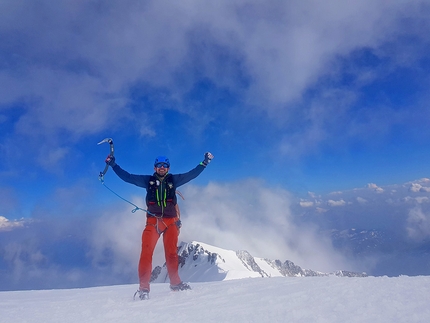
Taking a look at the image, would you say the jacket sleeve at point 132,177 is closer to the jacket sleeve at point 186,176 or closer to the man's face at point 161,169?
the man's face at point 161,169

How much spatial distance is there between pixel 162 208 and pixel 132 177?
53.5 inches

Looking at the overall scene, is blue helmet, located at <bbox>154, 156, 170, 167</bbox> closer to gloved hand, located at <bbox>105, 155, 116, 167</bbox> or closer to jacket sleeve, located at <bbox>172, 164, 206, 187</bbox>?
jacket sleeve, located at <bbox>172, 164, 206, 187</bbox>

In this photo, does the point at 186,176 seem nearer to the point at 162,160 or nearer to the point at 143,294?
the point at 162,160

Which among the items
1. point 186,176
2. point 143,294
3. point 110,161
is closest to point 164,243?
point 143,294

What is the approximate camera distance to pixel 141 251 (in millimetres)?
7539

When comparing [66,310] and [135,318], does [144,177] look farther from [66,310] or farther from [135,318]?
[135,318]

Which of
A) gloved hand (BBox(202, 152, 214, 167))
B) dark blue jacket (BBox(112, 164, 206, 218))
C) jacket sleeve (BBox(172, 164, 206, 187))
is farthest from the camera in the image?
gloved hand (BBox(202, 152, 214, 167))

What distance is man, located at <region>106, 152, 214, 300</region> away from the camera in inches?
298

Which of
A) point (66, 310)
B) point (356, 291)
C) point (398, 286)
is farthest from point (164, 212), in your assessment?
point (398, 286)

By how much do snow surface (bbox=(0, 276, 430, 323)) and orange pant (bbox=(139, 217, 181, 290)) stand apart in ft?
3.90

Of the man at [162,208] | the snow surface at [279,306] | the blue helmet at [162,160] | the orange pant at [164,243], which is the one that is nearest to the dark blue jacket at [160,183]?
the man at [162,208]

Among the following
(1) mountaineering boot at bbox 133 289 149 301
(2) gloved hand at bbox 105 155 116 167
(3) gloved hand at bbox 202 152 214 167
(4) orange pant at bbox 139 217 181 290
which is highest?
(2) gloved hand at bbox 105 155 116 167

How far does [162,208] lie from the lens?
8016mm

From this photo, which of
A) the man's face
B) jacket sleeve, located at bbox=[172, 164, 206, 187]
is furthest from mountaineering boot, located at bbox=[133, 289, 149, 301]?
the man's face
